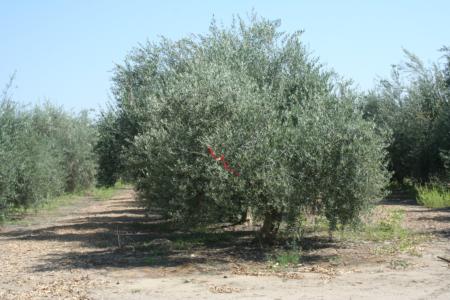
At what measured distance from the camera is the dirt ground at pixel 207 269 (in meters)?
8.77

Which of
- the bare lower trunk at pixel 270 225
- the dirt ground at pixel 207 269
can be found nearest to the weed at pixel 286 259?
the dirt ground at pixel 207 269

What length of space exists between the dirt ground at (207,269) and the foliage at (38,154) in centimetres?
287

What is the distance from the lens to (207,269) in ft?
35.0

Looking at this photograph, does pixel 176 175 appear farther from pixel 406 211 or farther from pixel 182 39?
pixel 406 211

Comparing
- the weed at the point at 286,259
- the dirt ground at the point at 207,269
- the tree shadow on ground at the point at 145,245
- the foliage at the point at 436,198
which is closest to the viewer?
the dirt ground at the point at 207,269

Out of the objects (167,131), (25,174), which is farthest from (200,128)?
(25,174)

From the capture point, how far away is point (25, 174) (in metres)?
21.4

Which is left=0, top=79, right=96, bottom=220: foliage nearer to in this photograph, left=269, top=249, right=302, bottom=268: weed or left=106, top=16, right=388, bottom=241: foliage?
left=106, top=16, right=388, bottom=241: foliage

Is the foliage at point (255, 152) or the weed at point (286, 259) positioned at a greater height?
the foliage at point (255, 152)

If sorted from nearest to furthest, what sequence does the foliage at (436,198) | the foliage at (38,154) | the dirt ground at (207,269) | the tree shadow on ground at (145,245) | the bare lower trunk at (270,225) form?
the dirt ground at (207,269)
the tree shadow on ground at (145,245)
the bare lower trunk at (270,225)
the foliage at (38,154)
the foliage at (436,198)

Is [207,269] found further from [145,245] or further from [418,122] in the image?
[418,122]

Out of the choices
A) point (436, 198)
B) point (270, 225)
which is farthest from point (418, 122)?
point (270, 225)

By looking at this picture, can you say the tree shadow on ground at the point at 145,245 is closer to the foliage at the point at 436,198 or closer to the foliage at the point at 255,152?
the foliage at the point at 255,152

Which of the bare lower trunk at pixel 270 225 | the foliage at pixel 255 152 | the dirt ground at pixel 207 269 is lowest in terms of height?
the dirt ground at pixel 207 269
